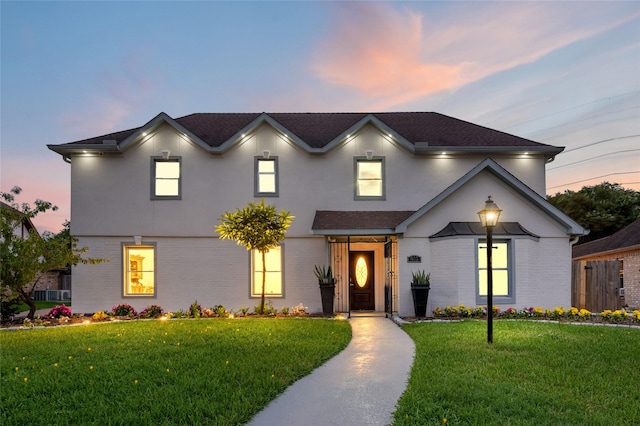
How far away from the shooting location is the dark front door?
14.9m

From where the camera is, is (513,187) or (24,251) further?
→ (513,187)

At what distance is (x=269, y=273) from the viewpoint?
14.8m

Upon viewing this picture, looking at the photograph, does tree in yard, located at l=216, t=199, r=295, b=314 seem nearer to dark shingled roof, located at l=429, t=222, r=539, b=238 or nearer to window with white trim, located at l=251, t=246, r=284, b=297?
window with white trim, located at l=251, t=246, r=284, b=297

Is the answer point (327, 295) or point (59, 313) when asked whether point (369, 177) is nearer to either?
point (327, 295)

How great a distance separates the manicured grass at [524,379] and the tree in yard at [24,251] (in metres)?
10.8

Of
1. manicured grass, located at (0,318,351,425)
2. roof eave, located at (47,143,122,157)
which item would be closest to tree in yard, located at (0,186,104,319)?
manicured grass, located at (0,318,351,425)

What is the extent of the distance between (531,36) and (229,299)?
15.2m

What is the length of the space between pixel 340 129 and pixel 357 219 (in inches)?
172

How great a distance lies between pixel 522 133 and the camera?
140 ft

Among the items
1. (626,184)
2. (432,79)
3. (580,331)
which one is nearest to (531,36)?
(432,79)

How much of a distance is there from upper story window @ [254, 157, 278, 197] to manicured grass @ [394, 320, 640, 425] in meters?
7.64

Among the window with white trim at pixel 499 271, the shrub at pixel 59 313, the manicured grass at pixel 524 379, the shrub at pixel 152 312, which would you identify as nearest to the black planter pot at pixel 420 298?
the window with white trim at pixel 499 271

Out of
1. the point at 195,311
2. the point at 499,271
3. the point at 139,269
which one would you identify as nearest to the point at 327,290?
the point at 195,311

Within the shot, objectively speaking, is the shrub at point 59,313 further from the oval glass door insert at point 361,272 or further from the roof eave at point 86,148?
the oval glass door insert at point 361,272
